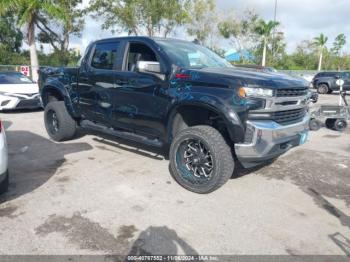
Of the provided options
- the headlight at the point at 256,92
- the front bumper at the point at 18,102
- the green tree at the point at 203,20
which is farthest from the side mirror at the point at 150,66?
the green tree at the point at 203,20

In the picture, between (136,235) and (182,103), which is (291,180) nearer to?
(182,103)

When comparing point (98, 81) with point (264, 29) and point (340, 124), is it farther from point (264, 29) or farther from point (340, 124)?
point (264, 29)

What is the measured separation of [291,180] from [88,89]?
354cm

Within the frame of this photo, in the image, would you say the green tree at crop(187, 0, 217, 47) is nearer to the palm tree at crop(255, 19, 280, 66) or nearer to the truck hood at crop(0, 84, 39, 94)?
the palm tree at crop(255, 19, 280, 66)

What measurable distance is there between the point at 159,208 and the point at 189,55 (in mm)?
2325

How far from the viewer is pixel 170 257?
2.91 m

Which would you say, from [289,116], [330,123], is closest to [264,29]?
[330,123]

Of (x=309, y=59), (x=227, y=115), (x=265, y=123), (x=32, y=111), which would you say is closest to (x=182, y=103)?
(x=227, y=115)

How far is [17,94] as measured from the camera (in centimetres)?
1016

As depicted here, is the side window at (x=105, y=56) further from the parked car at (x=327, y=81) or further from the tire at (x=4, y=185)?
the parked car at (x=327, y=81)

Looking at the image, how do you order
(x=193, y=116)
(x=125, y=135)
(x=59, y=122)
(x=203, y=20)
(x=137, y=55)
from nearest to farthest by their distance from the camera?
(x=193, y=116)
(x=137, y=55)
(x=125, y=135)
(x=59, y=122)
(x=203, y=20)

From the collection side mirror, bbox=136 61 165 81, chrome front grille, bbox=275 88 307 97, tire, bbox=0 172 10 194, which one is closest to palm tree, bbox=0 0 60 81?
side mirror, bbox=136 61 165 81

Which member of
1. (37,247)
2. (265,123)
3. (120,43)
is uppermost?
(120,43)

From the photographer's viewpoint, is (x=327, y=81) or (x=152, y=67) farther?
(x=327, y=81)
